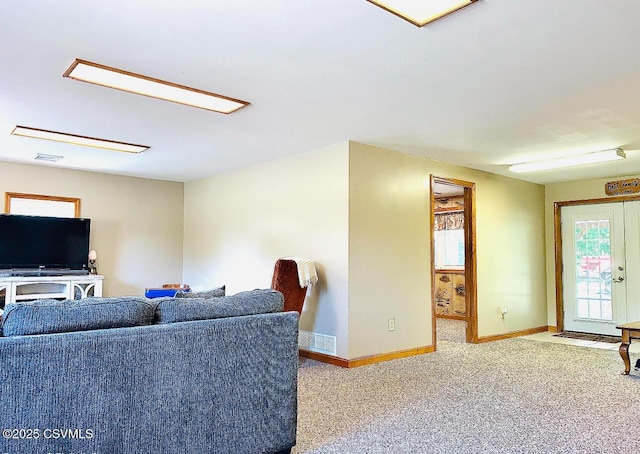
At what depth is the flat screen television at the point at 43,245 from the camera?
234 inches

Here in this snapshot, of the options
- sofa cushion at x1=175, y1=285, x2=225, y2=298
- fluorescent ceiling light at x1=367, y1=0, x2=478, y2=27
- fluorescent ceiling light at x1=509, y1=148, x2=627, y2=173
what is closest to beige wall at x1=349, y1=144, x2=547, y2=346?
fluorescent ceiling light at x1=509, y1=148, x2=627, y2=173

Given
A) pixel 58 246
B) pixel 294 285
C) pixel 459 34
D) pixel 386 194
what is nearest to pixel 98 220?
pixel 58 246

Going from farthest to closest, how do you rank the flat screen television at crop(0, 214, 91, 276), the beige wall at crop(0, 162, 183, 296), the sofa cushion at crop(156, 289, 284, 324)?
the beige wall at crop(0, 162, 183, 296) → the flat screen television at crop(0, 214, 91, 276) → the sofa cushion at crop(156, 289, 284, 324)

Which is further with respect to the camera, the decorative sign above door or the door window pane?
the door window pane

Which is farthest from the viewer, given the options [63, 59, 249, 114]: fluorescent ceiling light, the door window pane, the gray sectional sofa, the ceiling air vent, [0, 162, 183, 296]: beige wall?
the door window pane

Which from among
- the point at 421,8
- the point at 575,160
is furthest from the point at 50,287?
the point at 575,160

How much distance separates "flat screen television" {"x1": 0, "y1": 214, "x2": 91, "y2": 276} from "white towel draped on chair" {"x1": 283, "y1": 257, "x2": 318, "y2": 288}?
328cm

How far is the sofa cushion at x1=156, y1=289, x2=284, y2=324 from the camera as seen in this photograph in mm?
2361

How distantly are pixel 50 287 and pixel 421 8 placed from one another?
5.81m

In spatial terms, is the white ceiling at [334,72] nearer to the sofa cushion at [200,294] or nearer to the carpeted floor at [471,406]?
the sofa cushion at [200,294]

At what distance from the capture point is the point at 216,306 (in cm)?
249

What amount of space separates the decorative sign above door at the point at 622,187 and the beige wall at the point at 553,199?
17 centimetres

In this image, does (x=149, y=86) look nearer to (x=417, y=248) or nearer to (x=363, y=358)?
(x=363, y=358)

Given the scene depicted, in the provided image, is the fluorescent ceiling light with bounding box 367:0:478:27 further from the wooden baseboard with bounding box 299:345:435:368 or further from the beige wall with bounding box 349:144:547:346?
the wooden baseboard with bounding box 299:345:435:368
